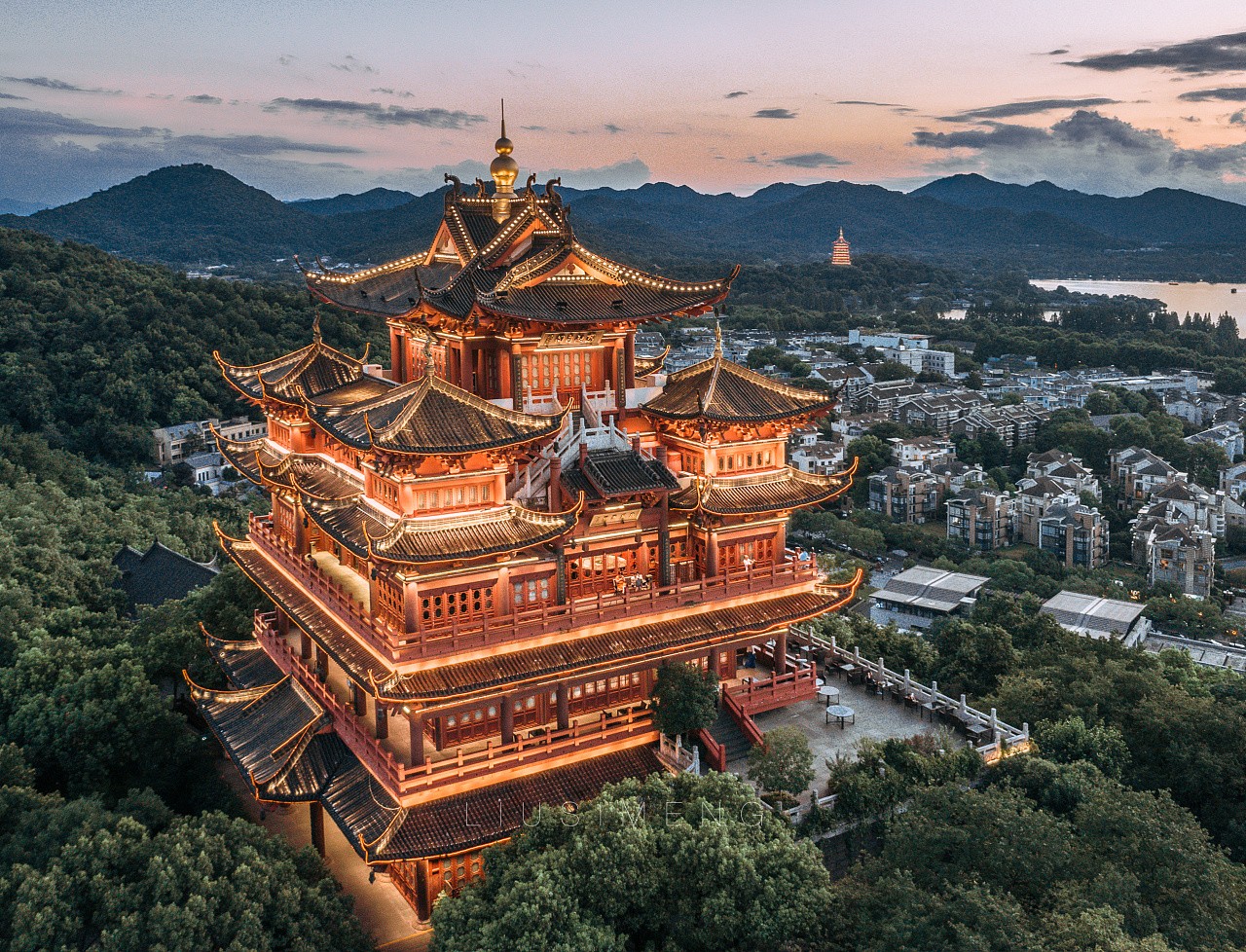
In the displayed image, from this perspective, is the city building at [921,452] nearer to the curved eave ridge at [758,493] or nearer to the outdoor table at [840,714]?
the outdoor table at [840,714]

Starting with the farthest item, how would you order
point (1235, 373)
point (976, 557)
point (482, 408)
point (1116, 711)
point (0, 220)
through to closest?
point (0, 220) → point (1235, 373) → point (976, 557) → point (1116, 711) → point (482, 408)

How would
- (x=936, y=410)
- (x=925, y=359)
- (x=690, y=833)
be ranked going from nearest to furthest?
(x=690, y=833) → (x=936, y=410) → (x=925, y=359)

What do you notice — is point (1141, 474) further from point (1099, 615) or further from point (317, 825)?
point (317, 825)

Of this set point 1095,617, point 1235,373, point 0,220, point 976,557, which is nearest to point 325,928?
point 1095,617

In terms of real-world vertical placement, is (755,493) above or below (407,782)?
above

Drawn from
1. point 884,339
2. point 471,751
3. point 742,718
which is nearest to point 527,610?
point 471,751

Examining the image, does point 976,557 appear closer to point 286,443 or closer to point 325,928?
point 286,443
